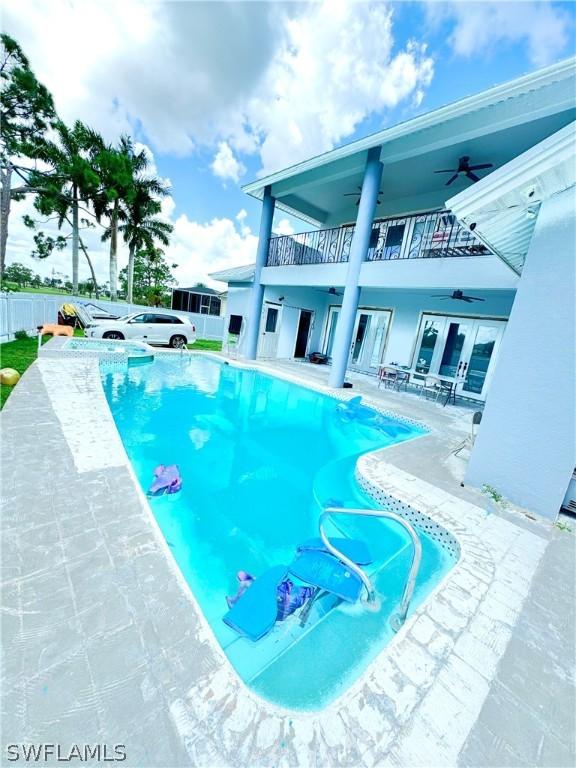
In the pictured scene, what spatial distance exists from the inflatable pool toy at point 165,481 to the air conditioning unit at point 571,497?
17.5ft

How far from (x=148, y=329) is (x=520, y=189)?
46.8 feet

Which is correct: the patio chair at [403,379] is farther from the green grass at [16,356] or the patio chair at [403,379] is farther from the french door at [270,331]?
the green grass at [16,356]

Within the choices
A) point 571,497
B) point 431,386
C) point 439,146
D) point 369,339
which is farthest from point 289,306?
point 571,497

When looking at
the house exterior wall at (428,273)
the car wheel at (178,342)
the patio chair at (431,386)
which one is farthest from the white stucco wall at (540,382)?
the car wheel at (178,342)

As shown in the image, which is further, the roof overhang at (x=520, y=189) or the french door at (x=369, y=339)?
the french door at (x=369, y=339)

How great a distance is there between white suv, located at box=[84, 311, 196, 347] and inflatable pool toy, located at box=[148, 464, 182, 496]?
10.8 metres

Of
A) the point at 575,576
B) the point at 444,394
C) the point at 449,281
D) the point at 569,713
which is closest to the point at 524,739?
the point at 569,713

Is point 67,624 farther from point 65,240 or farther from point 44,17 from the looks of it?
point 65,240

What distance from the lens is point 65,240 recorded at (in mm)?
26578

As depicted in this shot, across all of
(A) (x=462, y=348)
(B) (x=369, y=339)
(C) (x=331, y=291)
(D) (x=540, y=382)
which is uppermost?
(C) (x=331, y=291)

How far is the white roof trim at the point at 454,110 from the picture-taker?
5574 millimetres

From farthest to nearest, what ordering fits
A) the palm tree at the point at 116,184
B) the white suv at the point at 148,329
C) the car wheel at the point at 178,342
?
the palm tree at the point at 116,184
the car wheel at the point at 178,342
the white suv at the point at 148,329

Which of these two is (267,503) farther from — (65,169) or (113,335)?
(65,169)

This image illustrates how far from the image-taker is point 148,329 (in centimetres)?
1428
